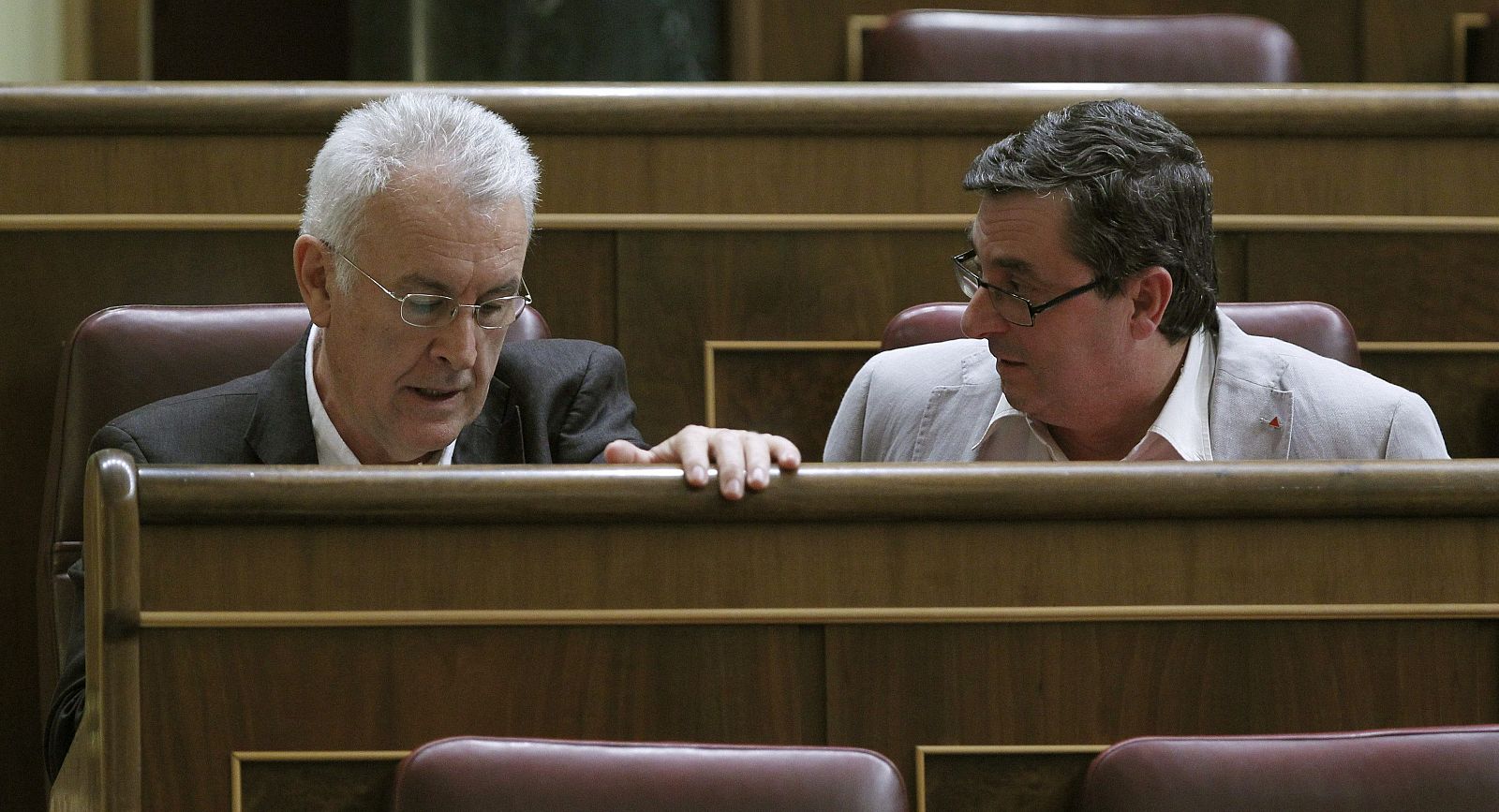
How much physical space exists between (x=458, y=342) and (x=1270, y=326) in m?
0.48

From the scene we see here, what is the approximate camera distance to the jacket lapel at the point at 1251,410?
2.68 ft

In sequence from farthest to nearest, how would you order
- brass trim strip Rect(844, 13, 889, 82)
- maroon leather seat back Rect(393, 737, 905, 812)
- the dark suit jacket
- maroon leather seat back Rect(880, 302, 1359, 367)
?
1. brass trim strip Rect(844, 13, 889, 82)
2. maroon leather seat back Rect(880, 302, 1359, 367)
3. the dark suit jacket
4. maroon leather seat back Rect(393, 737, 905, 812)

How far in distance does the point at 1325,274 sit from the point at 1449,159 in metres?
0.11

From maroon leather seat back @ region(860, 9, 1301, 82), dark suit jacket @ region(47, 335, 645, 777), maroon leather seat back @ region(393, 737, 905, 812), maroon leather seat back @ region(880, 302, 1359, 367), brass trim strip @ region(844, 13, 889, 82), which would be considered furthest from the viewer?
brass trim strip @ region(844, 13, 889, 82)

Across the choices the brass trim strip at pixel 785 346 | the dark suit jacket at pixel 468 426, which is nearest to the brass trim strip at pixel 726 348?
the brass trim strip at pixel 785 346

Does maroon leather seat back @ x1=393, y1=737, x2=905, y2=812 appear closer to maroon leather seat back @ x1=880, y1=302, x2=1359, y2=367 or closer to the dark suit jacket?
the dark suit jacket

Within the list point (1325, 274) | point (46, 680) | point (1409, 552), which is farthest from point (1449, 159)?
point (46, 680)

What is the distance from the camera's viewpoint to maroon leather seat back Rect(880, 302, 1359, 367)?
2.99 feet

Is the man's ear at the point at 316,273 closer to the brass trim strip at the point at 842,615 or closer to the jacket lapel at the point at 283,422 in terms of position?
the jacket lapel at the point at 283,422

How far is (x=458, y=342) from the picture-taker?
0.74 m

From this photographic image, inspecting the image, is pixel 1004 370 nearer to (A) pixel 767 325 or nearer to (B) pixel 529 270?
(A) pixel 767 325

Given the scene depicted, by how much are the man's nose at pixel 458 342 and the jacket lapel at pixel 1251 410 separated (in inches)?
15.1

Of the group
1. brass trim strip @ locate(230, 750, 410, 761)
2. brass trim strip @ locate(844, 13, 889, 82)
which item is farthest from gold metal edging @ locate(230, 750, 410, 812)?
brass trim strip @ locate(844, 13, 889, 82)

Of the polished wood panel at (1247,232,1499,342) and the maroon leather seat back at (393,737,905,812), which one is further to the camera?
the polished wood panel at (1247,232,1499,342)
